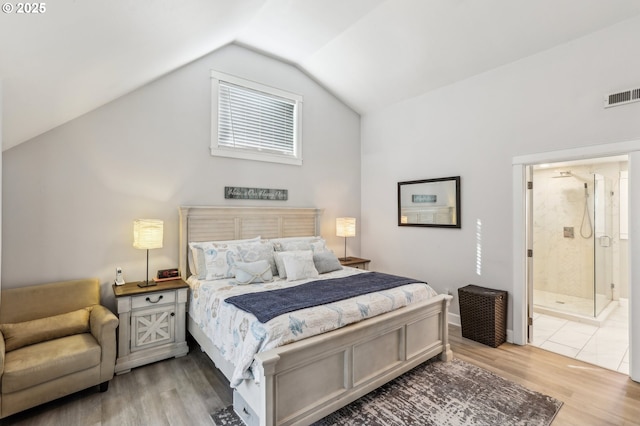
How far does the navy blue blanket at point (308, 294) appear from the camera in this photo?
2171 millimetres

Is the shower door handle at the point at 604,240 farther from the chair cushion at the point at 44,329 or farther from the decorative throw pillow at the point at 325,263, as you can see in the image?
the chair cushion at the point at 44,329

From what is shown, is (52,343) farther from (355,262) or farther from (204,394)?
(355,262)

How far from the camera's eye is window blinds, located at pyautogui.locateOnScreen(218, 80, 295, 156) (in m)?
3.93

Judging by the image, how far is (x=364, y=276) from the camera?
10.9 ft

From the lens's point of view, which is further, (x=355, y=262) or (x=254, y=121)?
(x=355, y=262)

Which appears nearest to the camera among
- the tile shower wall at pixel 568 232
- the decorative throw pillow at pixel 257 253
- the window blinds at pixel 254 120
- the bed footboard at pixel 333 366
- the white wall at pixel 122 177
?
the bed footboard at pixel 333 366

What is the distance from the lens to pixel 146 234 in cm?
295

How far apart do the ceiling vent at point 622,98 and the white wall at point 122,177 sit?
3545mm

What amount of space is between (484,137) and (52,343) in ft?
15.6

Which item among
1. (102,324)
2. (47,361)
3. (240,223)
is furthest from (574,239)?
(47,361)

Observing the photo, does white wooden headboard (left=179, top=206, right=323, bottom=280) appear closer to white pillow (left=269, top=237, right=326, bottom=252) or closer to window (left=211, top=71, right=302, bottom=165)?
white pillow (left=269, top=237, right=326, bottom=252)

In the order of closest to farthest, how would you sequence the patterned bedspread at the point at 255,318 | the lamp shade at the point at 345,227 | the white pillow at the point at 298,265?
the patterned bedspread at the point at 255,318 → the white pillow at the point at 298,265 → the lamp shade at the point at 345,227

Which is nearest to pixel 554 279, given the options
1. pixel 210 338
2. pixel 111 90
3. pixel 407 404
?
pixel 407 404

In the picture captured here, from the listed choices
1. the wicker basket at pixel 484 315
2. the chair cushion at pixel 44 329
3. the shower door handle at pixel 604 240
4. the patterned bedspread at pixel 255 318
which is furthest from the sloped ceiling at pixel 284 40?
the shower door handle at pixel 604 240
